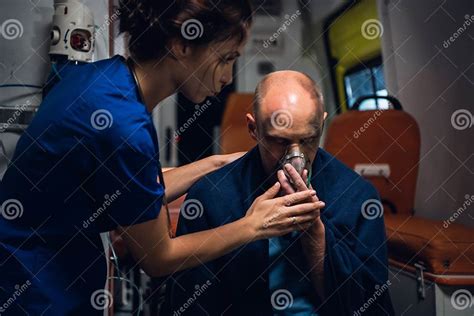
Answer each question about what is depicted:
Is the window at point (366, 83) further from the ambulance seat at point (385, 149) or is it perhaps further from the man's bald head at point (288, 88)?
the man's bald head at point (288, 88)

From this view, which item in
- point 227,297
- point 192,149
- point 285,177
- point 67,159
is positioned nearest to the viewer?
point 67,159

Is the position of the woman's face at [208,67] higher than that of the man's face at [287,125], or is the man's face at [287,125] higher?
the woman's face at [208,67]

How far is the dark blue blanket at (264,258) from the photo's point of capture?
1615 millimetres

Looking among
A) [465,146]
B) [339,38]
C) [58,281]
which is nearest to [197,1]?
[58,281]

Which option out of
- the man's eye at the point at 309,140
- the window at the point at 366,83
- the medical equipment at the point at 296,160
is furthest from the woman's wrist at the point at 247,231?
the window at the point at 366,83

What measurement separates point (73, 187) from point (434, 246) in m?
1.29

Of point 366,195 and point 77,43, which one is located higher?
point 77,43

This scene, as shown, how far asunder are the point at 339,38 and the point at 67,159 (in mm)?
4083

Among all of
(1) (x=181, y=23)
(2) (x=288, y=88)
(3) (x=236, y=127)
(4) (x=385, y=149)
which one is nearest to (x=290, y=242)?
(2) (x=288, y=88)

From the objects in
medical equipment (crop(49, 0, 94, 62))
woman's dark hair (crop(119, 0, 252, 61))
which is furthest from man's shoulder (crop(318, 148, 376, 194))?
medical equipment (crop(49, 0, 94, 62))

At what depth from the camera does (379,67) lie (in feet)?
13.2

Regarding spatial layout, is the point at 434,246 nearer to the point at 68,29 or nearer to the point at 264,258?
the point at 264,258

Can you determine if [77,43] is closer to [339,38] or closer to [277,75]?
[277,75]

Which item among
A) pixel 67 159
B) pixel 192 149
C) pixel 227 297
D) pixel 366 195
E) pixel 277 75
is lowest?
pixel 192 149
